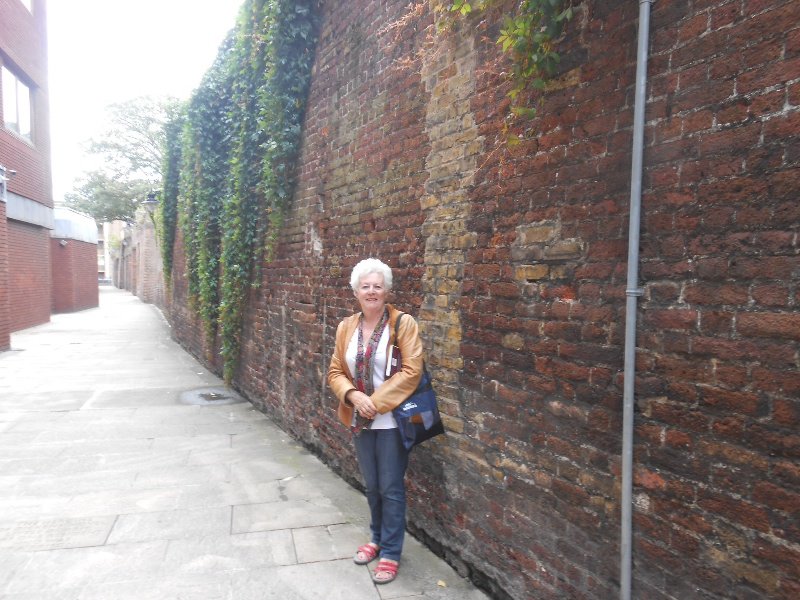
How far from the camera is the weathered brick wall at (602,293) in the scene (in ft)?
5.53

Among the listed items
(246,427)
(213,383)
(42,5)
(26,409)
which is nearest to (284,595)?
(246,427)

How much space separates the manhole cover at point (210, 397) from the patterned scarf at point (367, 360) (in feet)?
17.0

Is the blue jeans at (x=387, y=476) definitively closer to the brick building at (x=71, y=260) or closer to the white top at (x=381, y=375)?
the white top at (x=381, y=375)

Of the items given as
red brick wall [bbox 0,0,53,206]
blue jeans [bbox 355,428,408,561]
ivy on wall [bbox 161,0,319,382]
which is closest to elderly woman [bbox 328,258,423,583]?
blue jeans [bbox 355,428,408,561]

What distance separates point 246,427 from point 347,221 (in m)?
3.14

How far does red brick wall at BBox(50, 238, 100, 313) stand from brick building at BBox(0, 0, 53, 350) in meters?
5.24

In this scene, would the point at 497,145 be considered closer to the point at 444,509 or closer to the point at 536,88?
the point at 536,88

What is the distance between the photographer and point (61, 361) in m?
10.9

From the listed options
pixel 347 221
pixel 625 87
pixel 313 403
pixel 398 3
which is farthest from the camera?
pixel 313 403

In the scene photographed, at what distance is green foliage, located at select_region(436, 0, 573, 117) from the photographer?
7.68 feet

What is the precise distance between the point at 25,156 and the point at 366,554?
1657 cm

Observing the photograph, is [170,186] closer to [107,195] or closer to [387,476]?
[387,476]

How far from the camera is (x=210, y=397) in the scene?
8.02m

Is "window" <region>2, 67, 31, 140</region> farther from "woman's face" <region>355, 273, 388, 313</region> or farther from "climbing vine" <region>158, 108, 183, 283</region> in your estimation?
"woman's face" <region>355, 273, 388, 313</region>
